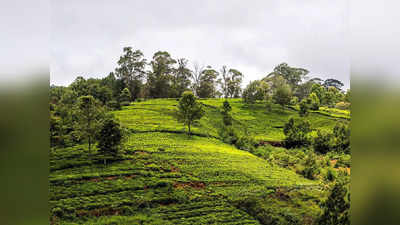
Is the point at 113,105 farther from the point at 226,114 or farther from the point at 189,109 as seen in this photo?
the point at 226,114

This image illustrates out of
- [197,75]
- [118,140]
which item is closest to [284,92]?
[197,75]

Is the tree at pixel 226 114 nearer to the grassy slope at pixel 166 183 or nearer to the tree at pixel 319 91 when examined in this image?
the grassy slope at pixel 166 183

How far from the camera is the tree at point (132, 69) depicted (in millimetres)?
8250

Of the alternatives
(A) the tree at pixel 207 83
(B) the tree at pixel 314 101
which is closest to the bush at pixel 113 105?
(A) the tree at pixel 207 83

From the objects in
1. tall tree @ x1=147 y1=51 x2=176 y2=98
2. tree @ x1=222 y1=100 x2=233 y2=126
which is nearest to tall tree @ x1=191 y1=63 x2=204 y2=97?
tall tree @ x1=147 y1=51 x2=176 y2=98

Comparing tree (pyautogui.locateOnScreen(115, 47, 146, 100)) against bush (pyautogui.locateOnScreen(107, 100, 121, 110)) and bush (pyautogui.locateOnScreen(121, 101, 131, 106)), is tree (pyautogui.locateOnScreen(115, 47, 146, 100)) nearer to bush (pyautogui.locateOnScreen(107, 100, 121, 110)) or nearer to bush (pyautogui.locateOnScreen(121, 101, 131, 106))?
bush (pyautogui.locateOnScreen(121, 101, 131, 106))

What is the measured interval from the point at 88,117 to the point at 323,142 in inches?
376

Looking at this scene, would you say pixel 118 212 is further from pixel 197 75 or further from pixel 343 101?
pixel 343 101

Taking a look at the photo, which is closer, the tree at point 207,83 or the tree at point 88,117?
the tree at point 88,117

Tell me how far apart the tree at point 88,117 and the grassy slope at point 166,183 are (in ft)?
2.39

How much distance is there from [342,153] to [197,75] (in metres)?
6.49

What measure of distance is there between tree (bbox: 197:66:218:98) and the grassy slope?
1469 millimetres

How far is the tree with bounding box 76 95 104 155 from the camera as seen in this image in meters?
7.59
